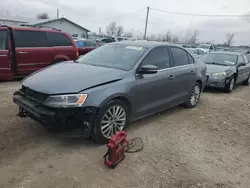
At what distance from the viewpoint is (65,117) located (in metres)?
3.29

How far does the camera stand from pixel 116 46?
4.94 meters

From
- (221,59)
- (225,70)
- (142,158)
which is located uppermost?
(221,59)

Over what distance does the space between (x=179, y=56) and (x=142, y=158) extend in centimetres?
280

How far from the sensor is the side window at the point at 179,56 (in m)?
5.25

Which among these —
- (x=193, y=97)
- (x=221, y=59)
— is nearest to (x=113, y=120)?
(x=193, y=97)

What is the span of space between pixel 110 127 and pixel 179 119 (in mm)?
2014

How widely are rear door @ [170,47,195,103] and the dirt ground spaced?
25.8 inches

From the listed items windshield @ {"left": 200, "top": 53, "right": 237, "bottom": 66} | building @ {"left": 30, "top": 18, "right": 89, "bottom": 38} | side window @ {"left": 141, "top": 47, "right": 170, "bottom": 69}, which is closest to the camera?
side window @ {"left": 141, "top": 47, "right": 170, "bottom": 69}

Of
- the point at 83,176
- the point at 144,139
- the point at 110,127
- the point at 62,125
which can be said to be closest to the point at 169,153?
the point at 144,139

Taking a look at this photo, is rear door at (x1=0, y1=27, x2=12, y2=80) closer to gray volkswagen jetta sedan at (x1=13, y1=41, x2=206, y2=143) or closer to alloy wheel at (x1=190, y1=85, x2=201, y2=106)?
gray volkswagen jetta sedan at (x1=13, y1=41, x2=206, y2=143)

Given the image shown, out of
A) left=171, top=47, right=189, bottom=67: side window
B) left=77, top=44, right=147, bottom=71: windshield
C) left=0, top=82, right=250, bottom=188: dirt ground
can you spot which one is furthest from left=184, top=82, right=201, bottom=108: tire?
left=77, top=44, right=147, bottom=71: windshield

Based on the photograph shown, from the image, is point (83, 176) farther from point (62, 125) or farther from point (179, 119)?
point (179, 119)

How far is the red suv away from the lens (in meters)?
7.62

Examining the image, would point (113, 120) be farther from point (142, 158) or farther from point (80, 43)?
point (80, 43)
